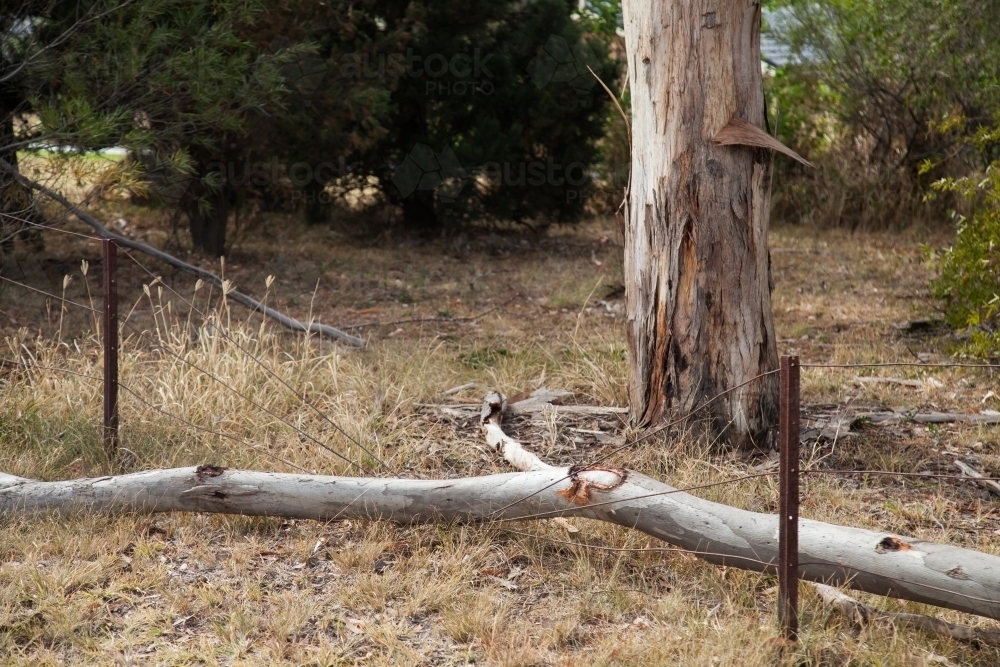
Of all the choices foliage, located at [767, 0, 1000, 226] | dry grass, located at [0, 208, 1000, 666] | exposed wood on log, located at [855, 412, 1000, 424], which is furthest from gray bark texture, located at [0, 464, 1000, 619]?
foliage, located at [767, 0, 1000, 226]

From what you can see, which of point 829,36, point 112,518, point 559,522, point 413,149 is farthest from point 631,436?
point 829,36

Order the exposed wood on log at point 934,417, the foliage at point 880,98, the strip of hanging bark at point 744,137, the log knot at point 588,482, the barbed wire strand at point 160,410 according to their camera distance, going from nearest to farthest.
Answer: the log knot at point 588,482
the strip of hanging bark at point 744,137
the barbed wire strand at point 160,410
the exposed wood on log at point 934,417
the foliage at point 880,98

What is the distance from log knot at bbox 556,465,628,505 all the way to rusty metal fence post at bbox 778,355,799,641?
724 mm

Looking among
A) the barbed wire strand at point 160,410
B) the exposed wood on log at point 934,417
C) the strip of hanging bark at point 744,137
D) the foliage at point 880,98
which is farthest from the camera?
the foliage at point 880,98

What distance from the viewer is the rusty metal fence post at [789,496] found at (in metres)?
3.25

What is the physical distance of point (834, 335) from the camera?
305 inches

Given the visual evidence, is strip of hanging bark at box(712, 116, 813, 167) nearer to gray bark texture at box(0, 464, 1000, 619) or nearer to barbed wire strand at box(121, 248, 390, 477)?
gray bark texture at box(0, 464, 1000, 619)

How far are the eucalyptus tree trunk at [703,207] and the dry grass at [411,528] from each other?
33cm

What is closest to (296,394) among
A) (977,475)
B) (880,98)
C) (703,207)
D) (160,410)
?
(160,410)

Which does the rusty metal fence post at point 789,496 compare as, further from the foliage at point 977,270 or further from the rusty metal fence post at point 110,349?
the foliage at point 977,270

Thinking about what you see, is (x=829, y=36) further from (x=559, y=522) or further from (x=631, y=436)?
(x=559, y=522)

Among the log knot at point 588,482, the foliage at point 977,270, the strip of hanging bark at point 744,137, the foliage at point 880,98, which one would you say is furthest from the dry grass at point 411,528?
the foliage at point 880,98

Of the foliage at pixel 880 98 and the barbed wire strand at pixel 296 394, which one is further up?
the foliage at pixel 880 98

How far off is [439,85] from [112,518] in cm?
787
